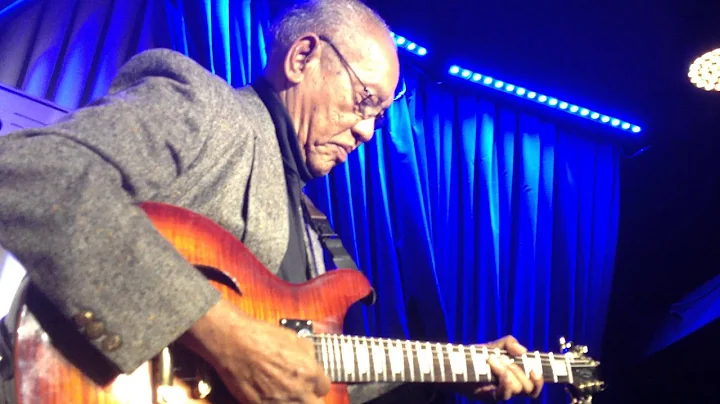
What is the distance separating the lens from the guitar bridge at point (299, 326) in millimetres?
1137

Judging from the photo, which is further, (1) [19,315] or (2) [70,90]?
(2) [70,90]

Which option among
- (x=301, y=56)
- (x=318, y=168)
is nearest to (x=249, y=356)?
(x=318, y=168)

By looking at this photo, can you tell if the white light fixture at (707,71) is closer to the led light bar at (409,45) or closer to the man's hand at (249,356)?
the led light bar at (409,45)

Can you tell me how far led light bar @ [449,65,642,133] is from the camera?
3.00 metres

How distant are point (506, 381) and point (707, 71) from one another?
225 cm

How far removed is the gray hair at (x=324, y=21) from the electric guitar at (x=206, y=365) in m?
0.71

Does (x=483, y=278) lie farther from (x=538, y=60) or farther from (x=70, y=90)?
(x=70, y=90)

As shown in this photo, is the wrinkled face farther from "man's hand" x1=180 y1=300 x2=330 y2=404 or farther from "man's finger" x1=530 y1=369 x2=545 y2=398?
"man's finger" x1=530 y1=369 x2=545 y2=398

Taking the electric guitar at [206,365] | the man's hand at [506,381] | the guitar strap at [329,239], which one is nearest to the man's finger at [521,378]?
the man's hand at [506,381]

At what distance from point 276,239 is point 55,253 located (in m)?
0.48

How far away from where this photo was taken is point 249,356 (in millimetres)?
966

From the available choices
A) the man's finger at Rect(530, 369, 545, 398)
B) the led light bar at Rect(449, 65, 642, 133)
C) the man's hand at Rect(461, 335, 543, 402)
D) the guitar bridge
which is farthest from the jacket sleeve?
the led light bar at Rect(449, 65, 642, 133)

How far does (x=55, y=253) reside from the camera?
2.79ft

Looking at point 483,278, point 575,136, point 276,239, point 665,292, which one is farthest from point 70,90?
point 665,292
